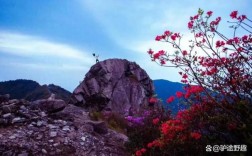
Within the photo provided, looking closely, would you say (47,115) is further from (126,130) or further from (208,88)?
→ (208,88)

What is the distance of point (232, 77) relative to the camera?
6.98 m

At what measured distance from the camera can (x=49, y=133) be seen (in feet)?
33.8

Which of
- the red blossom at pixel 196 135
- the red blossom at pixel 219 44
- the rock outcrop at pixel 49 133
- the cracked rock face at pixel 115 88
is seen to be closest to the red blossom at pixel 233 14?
the red blossom at pixel 219 44

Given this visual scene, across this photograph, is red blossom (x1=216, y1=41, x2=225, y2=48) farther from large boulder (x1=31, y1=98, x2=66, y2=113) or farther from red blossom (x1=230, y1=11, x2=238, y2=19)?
large boulder (x1=31, y1=98, x2=66, y2=113)

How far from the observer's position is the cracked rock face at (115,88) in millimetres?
19375

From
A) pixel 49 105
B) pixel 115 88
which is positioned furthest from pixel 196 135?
pixel 115 88

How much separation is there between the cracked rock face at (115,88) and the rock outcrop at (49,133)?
256 inches

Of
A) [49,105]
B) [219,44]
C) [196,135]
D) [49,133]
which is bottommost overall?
[49,133]

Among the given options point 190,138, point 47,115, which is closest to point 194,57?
point 190,138

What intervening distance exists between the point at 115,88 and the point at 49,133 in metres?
10.5

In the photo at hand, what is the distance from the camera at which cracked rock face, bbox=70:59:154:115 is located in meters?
19.4

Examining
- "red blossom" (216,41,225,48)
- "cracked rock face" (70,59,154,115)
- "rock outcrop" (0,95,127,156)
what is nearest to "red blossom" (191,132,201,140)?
"red blossom" (216,41,225,48)

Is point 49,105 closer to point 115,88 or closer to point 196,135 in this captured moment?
point 196,135

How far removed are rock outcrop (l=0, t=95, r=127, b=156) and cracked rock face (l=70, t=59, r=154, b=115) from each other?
6.51 meters
